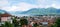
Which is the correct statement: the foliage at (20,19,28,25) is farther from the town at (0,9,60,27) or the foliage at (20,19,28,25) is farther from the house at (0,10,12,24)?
the house at (0,10,12,24)

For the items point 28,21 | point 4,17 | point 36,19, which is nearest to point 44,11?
point 36,19

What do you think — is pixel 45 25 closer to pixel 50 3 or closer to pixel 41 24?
pixel 41 24

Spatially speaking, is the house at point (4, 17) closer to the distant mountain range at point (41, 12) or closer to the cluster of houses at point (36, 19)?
the cluster of houses at point (36, 19)

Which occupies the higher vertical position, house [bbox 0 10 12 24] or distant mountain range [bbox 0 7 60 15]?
distant mountain range [bbox 0 7 60 15]

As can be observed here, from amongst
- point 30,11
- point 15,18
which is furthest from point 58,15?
point 15,18

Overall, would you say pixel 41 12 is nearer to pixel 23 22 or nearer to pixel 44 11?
pixel 44 11

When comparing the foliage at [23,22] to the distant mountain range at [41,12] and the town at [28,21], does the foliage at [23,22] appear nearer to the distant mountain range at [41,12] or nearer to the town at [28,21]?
the town at [28,21]

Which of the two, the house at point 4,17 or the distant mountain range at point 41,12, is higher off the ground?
the distant mountain range at point 41,12

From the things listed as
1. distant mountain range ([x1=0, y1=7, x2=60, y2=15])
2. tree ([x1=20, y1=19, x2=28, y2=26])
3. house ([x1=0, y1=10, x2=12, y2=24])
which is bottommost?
tree ([x1=20, y1=19, x2=28, y2=26])

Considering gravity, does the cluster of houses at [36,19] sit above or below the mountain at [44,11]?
below

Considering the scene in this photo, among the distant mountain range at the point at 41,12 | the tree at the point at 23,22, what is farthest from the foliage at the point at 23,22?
the distant mountain range at the point at 41,12

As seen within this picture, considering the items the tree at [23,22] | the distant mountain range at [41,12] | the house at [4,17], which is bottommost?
the tree at [23,22]

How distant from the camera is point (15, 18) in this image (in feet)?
6.82

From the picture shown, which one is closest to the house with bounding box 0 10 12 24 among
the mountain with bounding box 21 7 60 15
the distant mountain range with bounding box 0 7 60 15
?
the distant mountain range with bounding box 0 7 60 15
